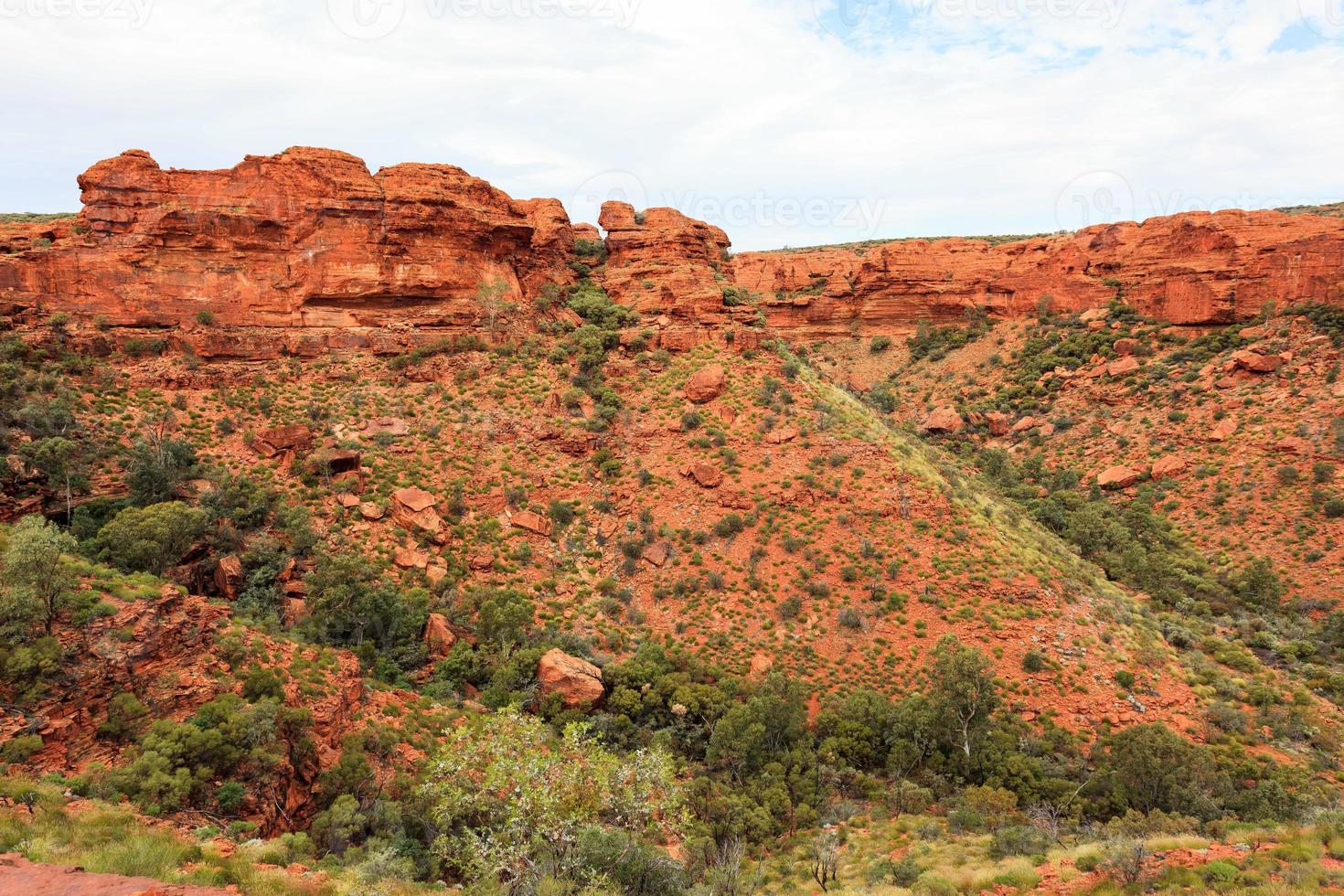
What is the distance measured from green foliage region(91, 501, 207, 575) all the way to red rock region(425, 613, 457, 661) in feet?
29.1

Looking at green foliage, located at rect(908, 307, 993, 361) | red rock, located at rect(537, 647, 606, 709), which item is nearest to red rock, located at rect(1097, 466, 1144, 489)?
green foliage, located at rect(908, 307, 993, 361)

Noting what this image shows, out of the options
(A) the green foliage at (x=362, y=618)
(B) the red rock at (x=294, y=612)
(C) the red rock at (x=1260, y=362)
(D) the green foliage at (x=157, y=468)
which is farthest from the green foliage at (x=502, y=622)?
(C) the red rock at (x=1260, y=362)

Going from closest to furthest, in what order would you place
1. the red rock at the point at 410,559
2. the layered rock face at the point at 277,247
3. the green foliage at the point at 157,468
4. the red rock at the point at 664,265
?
the green foliage at the point at 157,468 < the red rock at the point at 410,559 < the layered rock face at the point at 277,247 < the red rock at the point at 664,265

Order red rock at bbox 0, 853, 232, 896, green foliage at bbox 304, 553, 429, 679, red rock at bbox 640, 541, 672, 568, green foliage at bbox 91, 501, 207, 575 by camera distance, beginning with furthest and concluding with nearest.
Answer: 1. red rock at bbox 640, 541, 672, 568
2. green foliage at bbox 304, 553, 429, 679
3. green foliage at bbox 91, 501, 207, 575
4. red rock at bbox 0, 853, 232, 896

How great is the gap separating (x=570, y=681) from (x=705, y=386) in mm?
16230

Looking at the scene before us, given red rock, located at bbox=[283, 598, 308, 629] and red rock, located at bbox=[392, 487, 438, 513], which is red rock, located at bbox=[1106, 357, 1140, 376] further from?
red rock, located at bbox=[283, 598, 308, 629]

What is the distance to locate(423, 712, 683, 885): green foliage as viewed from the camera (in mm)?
12227

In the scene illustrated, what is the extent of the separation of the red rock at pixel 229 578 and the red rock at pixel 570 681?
11163mm

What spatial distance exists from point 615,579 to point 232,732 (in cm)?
1401

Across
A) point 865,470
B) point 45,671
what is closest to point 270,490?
point 45,671

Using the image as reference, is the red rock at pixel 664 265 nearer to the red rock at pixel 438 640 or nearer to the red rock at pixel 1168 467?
the red rock at pixel 438 640

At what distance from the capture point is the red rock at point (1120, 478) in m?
41.6

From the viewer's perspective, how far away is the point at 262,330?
3084 cm

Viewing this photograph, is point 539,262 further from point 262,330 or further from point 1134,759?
point 1134,759
